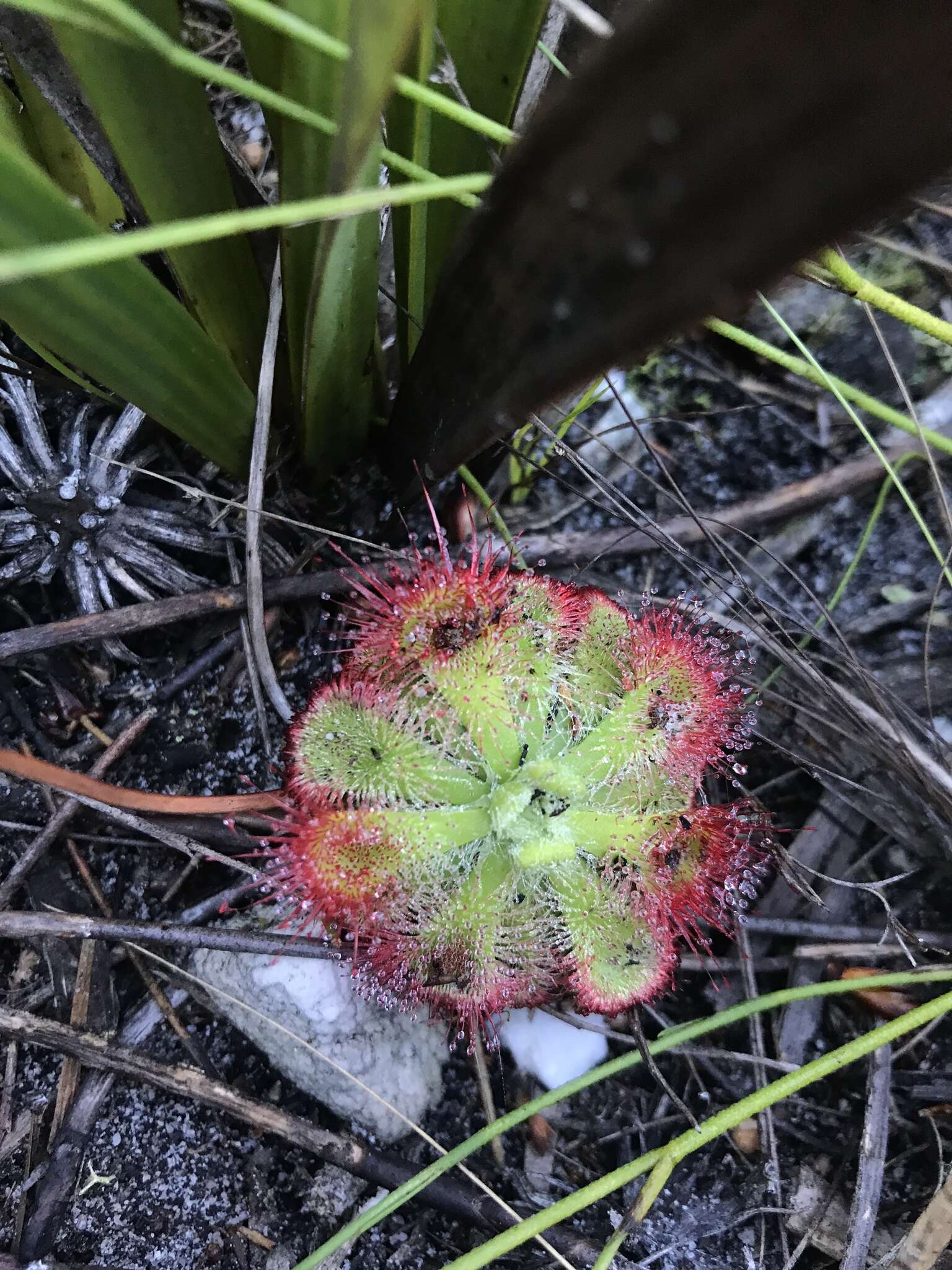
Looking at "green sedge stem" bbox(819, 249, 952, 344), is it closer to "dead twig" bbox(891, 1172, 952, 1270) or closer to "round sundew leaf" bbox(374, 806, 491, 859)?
"round sundew leaf" bbox(374, 806, 491, 859)

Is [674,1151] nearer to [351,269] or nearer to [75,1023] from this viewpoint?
[75,1023]

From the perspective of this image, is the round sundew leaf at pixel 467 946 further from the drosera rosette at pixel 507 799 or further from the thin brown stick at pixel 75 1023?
the thin brown stick at pixel 75 1023

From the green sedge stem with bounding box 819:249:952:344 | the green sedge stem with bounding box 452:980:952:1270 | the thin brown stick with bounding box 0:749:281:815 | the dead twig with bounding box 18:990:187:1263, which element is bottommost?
the green sedge stem with bounding box 452:980:952:1270

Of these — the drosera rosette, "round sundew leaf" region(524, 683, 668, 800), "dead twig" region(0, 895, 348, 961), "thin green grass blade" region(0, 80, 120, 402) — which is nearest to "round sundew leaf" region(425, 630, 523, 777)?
the drosera rosette

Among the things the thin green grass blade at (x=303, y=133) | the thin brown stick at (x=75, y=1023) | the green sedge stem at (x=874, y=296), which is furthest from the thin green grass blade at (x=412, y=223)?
the thin brown stick at (x=75, y=1023)

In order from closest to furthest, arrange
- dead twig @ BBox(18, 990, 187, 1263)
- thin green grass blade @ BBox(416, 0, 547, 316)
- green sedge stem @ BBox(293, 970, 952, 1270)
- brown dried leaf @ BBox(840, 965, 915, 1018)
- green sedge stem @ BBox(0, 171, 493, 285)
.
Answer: green sedge stem @ BBox(0, 171, 493, 285) < thin green grass blade @ BBox(416, 0, 547, 316) < green sedge stem @ BBox(293, 970, 952, 1270) < dead twig @ BBox(18, 990, 187, 1263) < brown dried leaf @ BBox(840, 965, 915, 1018)

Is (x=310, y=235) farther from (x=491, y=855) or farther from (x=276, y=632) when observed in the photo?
(x=491, y=855)
